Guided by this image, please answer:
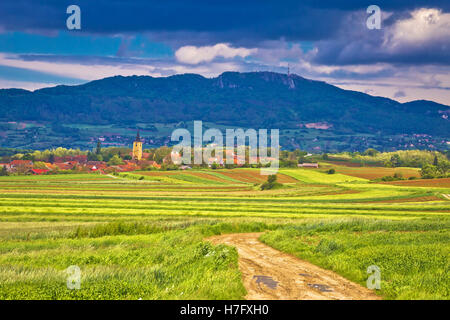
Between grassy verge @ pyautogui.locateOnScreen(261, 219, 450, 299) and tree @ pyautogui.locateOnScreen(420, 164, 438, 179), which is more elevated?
grassy verge @ pyautogui.locateOnScreen(261, 219, 450, 299)

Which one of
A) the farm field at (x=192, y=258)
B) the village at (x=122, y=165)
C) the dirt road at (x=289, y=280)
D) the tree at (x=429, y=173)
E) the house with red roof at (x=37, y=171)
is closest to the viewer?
the farm field at (x=192, y=258)

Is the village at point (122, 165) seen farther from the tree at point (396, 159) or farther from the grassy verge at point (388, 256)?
the grassy verge at point (388, 256)

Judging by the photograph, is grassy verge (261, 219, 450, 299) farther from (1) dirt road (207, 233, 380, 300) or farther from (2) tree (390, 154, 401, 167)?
(2) tree (390, 154, 401, 167)

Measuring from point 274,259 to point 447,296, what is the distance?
7.92 metres

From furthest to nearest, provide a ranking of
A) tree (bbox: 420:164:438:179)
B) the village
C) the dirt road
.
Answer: the village, tree (bbox: 420:164:438:179), the dirt road

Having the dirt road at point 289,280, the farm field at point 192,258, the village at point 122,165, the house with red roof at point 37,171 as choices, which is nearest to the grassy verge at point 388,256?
the farm field at point 192,258

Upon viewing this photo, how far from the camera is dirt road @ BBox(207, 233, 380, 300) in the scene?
13.8m

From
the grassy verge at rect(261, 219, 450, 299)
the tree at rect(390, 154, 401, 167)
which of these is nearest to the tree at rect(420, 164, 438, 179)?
the tree at rect(390, 154, 401, 167)

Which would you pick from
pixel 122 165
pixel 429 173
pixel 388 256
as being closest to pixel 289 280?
pixel 388 256

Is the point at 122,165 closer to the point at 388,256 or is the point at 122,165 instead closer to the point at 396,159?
the point at 396,159

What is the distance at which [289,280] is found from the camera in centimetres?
1575

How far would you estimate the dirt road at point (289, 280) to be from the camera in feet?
45.3
